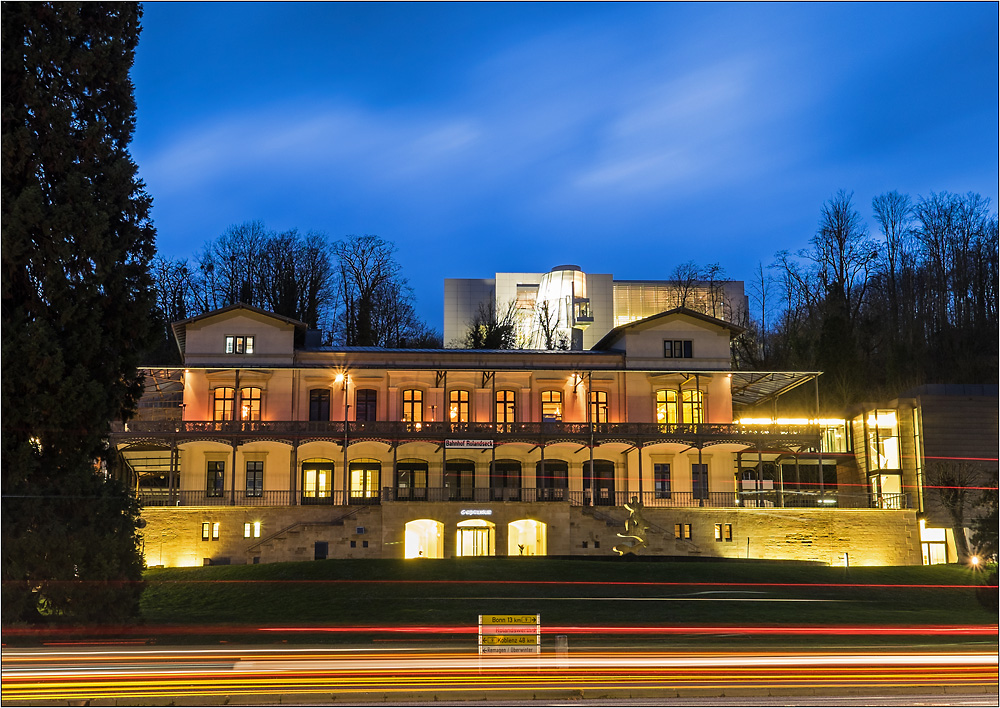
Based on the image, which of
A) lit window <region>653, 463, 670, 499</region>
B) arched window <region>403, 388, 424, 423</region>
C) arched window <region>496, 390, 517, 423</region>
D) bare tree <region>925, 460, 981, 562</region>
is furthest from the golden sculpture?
bare tree <region>925, 460, 981, 562</region>

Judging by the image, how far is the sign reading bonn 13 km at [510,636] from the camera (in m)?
17.2

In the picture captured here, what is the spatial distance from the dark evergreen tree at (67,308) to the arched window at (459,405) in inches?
1133

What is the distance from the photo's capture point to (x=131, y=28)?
2292 cm

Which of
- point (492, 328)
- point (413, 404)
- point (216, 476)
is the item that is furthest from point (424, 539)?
point (492, 328)

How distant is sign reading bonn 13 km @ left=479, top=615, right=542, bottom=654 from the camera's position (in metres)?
17.2

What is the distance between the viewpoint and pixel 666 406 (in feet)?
168

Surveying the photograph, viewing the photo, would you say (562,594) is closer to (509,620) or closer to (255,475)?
(509,620)

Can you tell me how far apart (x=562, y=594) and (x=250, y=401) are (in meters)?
23.8

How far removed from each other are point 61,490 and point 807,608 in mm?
18446

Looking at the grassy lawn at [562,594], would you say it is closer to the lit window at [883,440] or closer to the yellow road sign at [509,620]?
the yellow road sign at [509,620]

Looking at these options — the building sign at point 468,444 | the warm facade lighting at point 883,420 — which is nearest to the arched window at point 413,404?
the building sign at point 468,444

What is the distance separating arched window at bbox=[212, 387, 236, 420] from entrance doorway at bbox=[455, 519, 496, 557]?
491 inches

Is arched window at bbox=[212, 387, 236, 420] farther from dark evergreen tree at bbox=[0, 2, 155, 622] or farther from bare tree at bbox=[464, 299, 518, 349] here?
dark evergreen tree at bbox=[0, 2, 155, 622]

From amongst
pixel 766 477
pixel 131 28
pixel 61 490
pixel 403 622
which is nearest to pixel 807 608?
pixel 403 622
